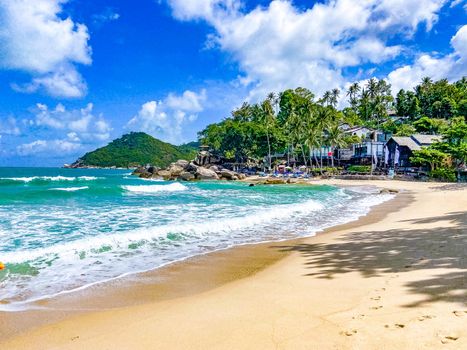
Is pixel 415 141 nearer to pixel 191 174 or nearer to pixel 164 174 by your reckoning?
pixel 191 174

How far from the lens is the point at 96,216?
16.8 metres

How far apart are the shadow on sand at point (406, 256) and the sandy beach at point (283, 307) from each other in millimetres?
27

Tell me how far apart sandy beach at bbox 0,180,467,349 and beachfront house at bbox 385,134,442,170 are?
180ft

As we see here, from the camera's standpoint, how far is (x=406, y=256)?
25.5 feet

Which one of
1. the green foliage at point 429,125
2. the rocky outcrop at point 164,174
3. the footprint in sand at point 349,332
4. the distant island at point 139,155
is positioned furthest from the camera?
the distant island at point 139,155

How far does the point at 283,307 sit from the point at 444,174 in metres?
47.9

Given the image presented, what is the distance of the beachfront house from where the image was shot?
5716 centimetres

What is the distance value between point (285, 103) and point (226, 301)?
87.7 meters

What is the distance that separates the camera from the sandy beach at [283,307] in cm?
377

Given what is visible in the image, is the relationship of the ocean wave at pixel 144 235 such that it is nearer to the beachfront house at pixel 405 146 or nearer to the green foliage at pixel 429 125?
the beachfront house at pixel 405 146

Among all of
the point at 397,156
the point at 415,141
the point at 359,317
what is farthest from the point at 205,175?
the point at 359,317

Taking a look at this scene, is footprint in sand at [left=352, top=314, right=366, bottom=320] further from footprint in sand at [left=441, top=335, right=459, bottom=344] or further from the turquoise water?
the turquoise water

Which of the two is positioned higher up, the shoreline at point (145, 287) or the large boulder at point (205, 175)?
the large boulder at point (205, 175)

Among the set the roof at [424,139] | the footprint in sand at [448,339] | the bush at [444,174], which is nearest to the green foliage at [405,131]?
the roof at [424,139]
